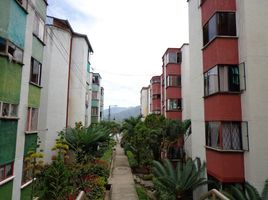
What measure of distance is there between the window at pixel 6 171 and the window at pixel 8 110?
7.08 feet

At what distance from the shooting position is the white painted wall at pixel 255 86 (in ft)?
40.7

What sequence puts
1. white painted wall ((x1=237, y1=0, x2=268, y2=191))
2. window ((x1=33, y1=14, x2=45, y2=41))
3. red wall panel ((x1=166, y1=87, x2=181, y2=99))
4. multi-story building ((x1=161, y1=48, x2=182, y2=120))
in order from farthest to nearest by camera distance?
red wall panel ((x1=166, y1=87, x2=181, y2=99)) → multi-story building ((x1=161, y1=48, x2=182, y2=120)) → window ((x1=33, y1=14, x2=45, y2=41)) → white painted wall ((x1=237, y1=0, x2=268, y2=191))

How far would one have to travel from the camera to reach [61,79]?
25.7 meters

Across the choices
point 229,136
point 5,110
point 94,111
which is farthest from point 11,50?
point 94,111

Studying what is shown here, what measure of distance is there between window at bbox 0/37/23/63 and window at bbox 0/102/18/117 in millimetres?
2018

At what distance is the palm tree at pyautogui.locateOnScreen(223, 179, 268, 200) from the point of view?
11.4 metres

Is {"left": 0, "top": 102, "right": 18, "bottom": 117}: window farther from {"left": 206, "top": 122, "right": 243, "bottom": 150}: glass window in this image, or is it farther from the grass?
the grass

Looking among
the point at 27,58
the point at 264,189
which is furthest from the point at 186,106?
the point at 27,58

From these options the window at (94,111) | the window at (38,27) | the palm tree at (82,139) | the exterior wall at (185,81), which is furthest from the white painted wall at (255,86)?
the window at (94,111)

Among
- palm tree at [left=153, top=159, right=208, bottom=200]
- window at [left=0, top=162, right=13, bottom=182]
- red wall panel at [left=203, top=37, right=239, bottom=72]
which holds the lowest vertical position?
palm tree at [left=153, top=159, right=208, bottom=200]

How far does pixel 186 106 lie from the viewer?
97.1ft

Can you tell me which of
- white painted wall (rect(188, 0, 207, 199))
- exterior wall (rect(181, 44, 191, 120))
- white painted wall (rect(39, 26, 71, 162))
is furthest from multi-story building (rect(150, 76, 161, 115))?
white painted wall (rect(188, 0, 207, 199))

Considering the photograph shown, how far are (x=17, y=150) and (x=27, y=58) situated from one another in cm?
460

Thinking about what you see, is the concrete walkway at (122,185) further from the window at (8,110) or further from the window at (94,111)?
the window at (94,111)
